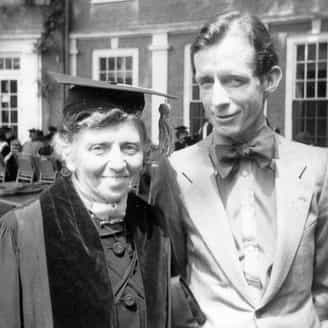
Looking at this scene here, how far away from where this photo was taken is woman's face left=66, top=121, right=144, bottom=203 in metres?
1.80

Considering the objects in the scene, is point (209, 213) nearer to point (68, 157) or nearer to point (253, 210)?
point (253, 210)

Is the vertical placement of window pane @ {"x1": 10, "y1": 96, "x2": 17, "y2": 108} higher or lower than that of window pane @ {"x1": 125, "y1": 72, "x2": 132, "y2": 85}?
lower

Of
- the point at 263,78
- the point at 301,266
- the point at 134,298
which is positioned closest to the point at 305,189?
the point at 301,266

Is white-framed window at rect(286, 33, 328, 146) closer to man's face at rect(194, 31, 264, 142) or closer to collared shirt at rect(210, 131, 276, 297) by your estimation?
collared shirt at rect(210, 131, 276, 297)

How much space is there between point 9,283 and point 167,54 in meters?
11.1

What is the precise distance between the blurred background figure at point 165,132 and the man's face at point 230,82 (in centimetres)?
21

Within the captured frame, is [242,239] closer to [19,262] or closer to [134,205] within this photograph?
[134,205]

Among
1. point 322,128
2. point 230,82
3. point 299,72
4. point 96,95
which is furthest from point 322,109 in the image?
point 96,95

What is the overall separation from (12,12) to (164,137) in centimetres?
1296

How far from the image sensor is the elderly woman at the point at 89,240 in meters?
1.76

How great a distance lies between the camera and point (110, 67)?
1327 cm

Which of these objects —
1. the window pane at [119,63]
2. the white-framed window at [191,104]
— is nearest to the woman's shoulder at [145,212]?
the white-framed window at [191,104]

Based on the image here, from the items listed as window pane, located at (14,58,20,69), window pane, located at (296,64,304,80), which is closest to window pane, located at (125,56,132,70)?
window pane, located at (14,58,20,69)

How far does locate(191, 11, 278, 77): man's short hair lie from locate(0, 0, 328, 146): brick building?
7556 millimetres
